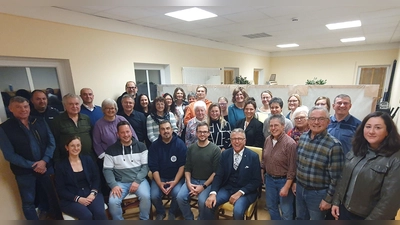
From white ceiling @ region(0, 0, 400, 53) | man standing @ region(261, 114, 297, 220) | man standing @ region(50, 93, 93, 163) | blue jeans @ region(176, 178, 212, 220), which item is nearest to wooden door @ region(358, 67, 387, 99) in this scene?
white ceiling @ region(0, 0, 400, 53)

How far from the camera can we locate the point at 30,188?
195 centimetres

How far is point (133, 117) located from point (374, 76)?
29.7 ft

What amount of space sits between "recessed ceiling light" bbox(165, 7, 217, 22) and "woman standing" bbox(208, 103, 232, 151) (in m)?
1.69

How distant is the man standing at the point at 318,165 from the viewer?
1.41 m

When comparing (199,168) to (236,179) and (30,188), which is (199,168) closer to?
(236,179)

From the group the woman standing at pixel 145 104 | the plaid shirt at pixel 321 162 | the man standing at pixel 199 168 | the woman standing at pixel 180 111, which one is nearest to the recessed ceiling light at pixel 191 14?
the woman standing at pixel 180 111

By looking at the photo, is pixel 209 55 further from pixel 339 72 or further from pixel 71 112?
pixel 339 72

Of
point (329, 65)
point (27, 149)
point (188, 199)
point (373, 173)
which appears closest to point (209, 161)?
point (188, 199)

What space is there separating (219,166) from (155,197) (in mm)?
775

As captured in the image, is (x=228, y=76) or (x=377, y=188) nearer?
(x=377, y=188)

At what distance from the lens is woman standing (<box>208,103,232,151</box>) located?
2340 millimetres

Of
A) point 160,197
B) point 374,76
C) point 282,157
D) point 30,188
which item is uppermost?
point 374,76

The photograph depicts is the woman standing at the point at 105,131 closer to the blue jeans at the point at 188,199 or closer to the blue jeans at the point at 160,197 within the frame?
the blue jeans at the point at 160,197

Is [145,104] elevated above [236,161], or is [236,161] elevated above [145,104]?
[145,104]
